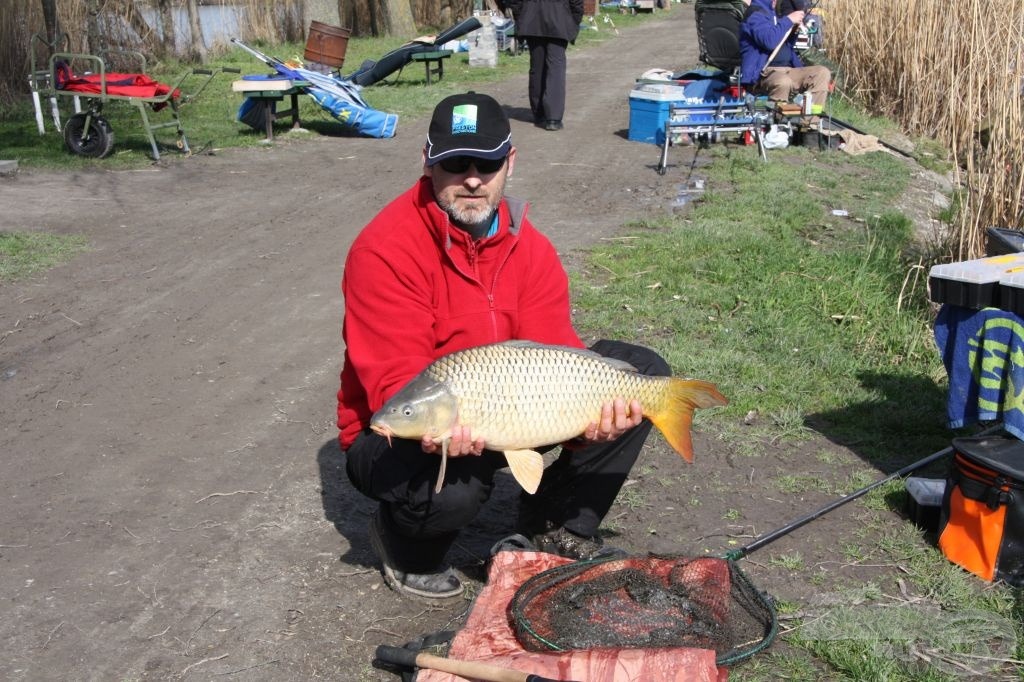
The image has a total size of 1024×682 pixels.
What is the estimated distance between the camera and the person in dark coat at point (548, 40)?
1191cm

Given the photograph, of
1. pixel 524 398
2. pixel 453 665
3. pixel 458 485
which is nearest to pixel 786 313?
pixel 458 485

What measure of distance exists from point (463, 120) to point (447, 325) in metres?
0.61

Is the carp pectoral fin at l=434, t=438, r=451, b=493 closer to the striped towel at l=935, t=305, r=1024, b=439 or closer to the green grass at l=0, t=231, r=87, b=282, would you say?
the striped towel at l=935, t=305, r=1024, b=439

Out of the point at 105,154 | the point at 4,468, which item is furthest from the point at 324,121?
the point at 4,468

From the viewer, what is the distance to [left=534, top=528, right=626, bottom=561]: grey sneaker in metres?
3.47

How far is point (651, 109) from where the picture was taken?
37.7 feet

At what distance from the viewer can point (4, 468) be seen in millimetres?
4211

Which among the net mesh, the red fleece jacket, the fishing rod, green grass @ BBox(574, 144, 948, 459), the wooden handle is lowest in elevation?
green grass @ BBox(574, 144, 948, 459)

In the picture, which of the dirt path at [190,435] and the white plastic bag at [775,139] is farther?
the white plastic bag at [775,139]

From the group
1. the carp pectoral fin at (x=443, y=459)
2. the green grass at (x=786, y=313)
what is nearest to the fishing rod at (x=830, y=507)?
the green grass at (x=786, y=313)

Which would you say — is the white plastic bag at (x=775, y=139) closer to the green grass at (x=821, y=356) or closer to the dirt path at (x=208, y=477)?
the green grass at (x=821, y=356)

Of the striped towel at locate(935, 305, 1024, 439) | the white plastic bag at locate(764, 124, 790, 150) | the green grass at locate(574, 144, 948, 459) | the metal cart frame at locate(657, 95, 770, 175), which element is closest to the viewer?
the striped towel at locate(935, 305, 1024, 439)

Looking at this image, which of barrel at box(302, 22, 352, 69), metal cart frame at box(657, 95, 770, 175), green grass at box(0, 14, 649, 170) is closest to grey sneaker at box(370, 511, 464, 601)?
metal cart frame at box(657, 95, 770, 175)

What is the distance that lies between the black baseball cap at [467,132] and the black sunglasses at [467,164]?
0.04 metres
